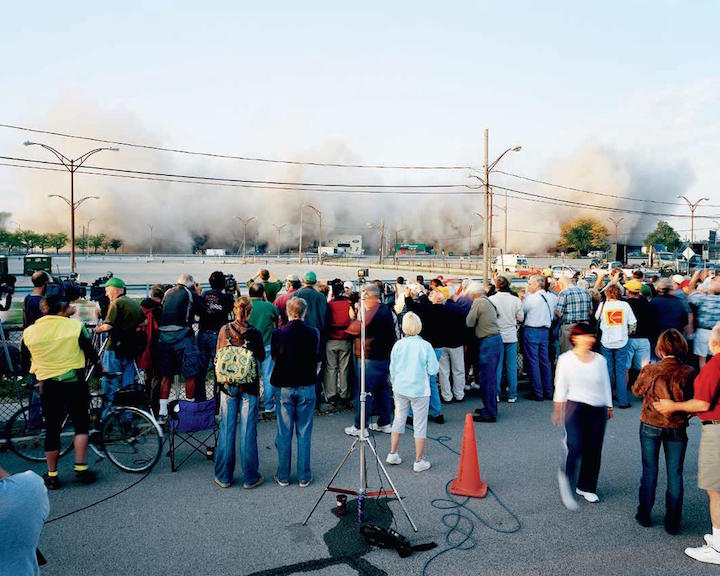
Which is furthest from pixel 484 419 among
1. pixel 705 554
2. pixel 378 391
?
pixel 705 554

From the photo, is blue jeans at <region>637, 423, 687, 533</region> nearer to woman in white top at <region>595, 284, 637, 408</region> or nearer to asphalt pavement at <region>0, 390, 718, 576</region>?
asphalt pavement at <region>0, 390, 718, 576</region>

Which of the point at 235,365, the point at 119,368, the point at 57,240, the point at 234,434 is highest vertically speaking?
the point at 57,240

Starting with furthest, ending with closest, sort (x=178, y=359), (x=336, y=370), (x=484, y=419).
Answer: (x=336, y=370), (x=484, y=419), (x=178, y=359)

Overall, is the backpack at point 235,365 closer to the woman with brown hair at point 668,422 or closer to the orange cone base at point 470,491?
the orange cone base at point 470,491

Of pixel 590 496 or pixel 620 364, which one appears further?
pixel 620 364

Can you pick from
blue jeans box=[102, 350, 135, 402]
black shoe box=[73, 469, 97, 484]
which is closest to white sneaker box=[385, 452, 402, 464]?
black shoe box=[73, 469, 97, 484]

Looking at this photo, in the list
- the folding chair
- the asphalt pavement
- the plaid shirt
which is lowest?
the asphalt pavement

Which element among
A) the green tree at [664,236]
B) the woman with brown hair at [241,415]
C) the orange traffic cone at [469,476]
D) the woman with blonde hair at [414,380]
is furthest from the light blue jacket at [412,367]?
the green tree at [664,236]

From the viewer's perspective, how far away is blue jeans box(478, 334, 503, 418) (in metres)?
6.52

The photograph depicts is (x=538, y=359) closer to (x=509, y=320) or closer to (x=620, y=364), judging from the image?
(x=509, y=320)

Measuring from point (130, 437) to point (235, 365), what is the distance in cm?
142

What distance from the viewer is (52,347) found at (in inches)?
177

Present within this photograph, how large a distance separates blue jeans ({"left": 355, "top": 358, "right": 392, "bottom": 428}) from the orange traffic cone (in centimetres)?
142

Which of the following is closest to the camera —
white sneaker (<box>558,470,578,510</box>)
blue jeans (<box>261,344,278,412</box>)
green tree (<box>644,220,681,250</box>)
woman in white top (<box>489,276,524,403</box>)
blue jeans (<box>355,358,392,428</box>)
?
white sneaker (<box>558,470,578,510</box>)
